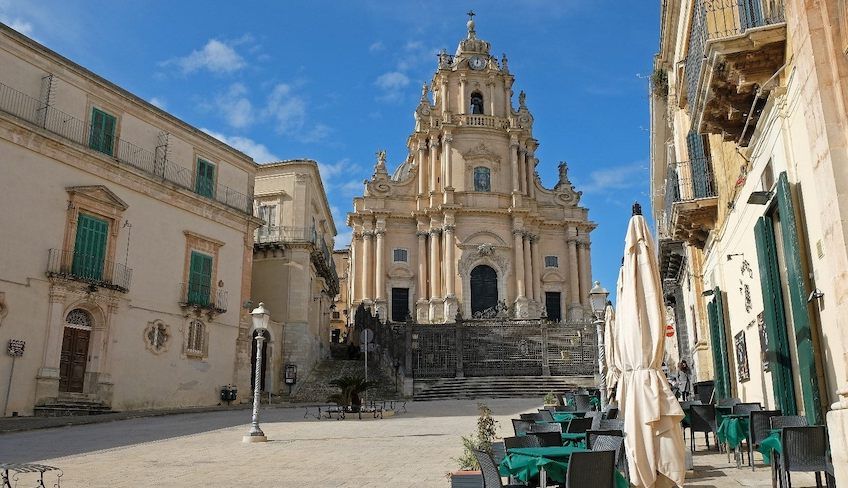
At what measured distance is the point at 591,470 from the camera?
Answer: 18.2 feet

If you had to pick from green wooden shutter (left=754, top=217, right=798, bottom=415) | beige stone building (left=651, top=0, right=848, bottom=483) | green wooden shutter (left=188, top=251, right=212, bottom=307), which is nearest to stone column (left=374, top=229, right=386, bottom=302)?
green wooden shutter (left=188, top=251, right=212, bottom=307)

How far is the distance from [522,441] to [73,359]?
1835cm

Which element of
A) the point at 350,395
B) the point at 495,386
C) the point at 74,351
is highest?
the point at 74,351

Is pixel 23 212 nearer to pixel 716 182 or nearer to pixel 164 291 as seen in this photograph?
pixel 164 291

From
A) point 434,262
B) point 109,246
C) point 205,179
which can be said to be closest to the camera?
point 109,246

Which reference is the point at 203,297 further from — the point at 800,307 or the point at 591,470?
the point at 591,470

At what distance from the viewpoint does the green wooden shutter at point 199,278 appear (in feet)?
84.3

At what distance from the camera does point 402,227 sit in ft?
143

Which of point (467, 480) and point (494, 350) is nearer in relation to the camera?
point (467, 480)

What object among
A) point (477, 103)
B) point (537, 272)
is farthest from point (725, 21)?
point (477, 103)

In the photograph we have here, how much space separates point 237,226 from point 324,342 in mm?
11480

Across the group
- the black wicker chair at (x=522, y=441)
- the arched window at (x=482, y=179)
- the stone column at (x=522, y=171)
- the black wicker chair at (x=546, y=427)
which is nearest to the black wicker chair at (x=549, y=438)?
the black wicker chair at (x=522, y=441)

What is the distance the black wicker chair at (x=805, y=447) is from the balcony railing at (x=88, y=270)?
1977 cm

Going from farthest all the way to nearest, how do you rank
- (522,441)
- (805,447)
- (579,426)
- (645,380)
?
(579,426) < (522,441) < (645,380) < (805,447)
